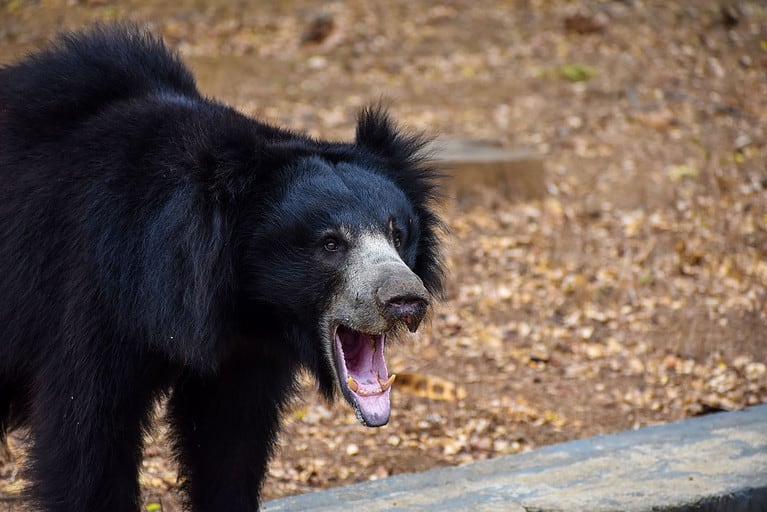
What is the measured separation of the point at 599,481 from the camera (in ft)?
12.3

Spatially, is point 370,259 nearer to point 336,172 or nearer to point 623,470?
point 336,172

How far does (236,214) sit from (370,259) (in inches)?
16.6

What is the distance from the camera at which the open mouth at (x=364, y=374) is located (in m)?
2.75

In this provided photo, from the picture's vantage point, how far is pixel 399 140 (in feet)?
10.6

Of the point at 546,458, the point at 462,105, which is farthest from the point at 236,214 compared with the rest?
the point at 462,105

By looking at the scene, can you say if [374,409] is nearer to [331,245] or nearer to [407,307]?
[407,307]

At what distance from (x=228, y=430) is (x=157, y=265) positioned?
0.69m

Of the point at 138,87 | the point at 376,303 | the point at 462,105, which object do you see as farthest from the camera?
the point at 462,105

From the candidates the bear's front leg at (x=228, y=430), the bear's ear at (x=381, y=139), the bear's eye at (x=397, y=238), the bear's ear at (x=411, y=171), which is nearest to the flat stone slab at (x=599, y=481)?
the bear's front leg at (x=228, y=430)

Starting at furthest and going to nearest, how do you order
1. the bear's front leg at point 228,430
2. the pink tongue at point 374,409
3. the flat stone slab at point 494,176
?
the flat stone slab at point 494,176
the bear's front leg at point 228,430
the pink tongue at point 374,409

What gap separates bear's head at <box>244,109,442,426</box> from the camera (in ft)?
9.00

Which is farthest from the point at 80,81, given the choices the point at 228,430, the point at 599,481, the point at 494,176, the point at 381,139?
the point at 494,176

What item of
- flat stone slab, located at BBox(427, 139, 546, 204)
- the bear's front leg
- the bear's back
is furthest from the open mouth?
flat stone slab, located at BBox(427, 139, 546, 204)

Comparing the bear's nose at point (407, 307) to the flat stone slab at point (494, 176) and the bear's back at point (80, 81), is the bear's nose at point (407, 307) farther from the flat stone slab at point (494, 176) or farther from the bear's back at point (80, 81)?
the flat stone slab at point (494, 176)
